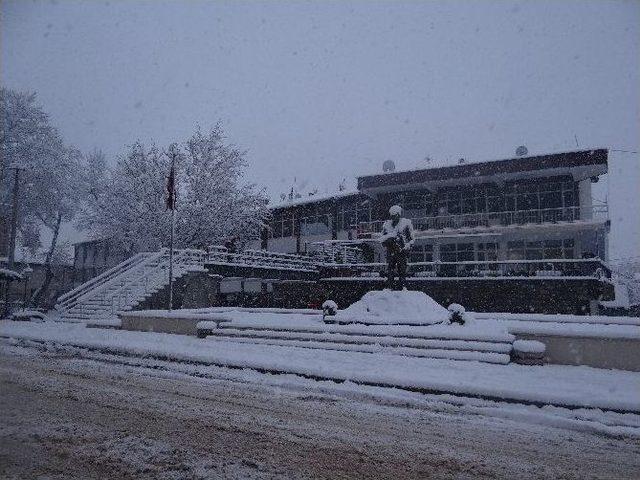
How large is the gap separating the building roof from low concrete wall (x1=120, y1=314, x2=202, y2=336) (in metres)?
20.3

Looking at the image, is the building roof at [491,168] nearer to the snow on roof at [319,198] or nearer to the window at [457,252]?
the snow on roof at [319,198]

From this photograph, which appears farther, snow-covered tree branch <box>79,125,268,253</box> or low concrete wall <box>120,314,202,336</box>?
snow-covered tree branch <box>79,125,268,253</box>

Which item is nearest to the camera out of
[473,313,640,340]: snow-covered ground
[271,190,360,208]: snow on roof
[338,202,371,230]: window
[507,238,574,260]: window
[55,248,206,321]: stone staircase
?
[473,313,640,340]: snow-covered ground

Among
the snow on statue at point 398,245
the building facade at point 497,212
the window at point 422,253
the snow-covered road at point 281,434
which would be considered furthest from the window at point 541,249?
the snow-covered road at point 281,434

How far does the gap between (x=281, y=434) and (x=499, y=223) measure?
27265 mm

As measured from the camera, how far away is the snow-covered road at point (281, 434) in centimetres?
383

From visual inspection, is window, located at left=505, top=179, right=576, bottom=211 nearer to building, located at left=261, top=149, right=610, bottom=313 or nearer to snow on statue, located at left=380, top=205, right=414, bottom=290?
building, located at left=261, top=149, right=610, bottom=313

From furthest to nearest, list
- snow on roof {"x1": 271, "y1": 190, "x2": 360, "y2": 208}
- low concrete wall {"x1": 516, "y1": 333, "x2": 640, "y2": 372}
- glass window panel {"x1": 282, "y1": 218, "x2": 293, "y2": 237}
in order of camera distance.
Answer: glass window panel {"x1": 282, "y1": 218, "x2": 293, "y2": 237} < snow on roof {"x1": 271, "y1": 190, "x2": 360, "y2": 208} < low concrete wall {"x1": 516, "y1": 333, "x2": 640, "y2": 372}

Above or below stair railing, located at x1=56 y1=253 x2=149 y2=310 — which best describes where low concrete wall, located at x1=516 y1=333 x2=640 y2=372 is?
below

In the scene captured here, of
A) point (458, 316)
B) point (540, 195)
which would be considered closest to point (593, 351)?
point (458, 316)

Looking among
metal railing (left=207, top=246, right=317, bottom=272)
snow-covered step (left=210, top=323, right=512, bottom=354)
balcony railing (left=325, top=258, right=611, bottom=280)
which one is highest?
metal railing (left=207, top=246, right=317, bottom=272)

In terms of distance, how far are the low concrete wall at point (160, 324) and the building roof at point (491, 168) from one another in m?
20.3

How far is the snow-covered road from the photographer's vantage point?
3.83m

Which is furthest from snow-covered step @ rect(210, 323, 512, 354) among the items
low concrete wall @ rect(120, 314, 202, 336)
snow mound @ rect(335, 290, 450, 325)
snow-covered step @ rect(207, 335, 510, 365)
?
low concrete wall @ rect(120, 314, 202, 336)
